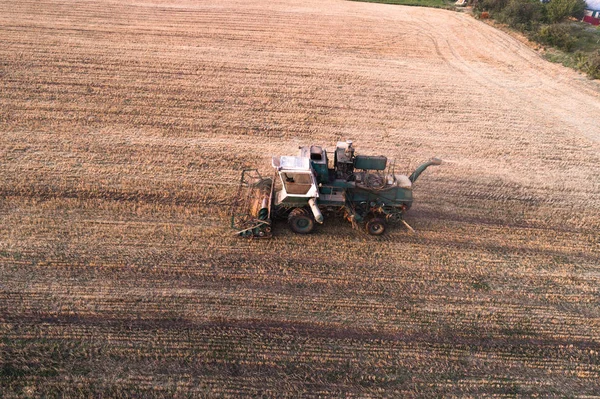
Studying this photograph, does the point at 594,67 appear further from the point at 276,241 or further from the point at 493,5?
the point at 276,241

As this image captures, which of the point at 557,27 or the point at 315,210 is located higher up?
the point at 557,27

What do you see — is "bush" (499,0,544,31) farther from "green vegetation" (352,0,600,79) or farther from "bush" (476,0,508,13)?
"bush" (476,0,508,13)

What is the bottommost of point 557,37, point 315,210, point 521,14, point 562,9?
point 315,210

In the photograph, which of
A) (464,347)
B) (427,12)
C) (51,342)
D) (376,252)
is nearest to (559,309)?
(464,347)

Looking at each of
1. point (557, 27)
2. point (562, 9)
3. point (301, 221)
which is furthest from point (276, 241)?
point (562, 9)

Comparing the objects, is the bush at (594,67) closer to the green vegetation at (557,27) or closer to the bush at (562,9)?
the green vegetation at (557,27)

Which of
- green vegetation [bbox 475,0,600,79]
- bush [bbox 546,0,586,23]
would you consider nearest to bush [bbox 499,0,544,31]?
green vegetation [bbox 475,0,600,79]

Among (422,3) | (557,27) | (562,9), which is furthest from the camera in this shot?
(422,3)

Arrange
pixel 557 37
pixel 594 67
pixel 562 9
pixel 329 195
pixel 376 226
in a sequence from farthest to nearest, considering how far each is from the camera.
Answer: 1. pixel 562 9
2. pixel 557 37
3. pixel 594 67
4. pixel 376 226
5. pixel 329 195
